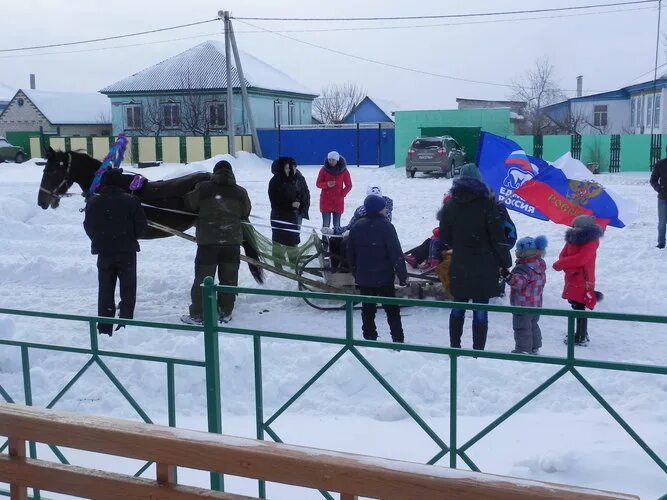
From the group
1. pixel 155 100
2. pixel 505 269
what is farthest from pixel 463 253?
pixel 155 100

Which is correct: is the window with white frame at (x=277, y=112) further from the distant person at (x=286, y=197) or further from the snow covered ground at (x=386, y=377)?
the distant person at (x=286, y=197)

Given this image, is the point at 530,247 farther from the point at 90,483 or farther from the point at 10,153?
the point at 10,153

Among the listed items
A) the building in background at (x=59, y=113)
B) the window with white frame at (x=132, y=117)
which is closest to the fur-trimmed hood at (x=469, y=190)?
the window with white frame at (x=132, y=117)

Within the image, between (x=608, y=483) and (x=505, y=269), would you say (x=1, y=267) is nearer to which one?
(x=505, y=269)

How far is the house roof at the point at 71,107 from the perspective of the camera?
5253 centimetres

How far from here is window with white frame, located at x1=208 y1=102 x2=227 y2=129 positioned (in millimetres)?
41094

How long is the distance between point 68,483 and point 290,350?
12.7 ft

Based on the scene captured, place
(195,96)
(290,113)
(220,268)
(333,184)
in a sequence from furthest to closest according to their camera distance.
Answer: (290,113), (195,96), (333,184), (220,268)

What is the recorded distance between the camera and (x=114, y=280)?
8016 mm

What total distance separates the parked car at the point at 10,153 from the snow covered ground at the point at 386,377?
2836 centimetres

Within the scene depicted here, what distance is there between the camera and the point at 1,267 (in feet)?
35.8

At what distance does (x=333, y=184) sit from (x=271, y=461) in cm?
986

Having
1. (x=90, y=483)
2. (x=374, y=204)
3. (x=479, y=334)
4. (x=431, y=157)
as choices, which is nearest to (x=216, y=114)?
(x=431, y=157)

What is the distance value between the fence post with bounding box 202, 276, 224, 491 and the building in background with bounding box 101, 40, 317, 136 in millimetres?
36894
